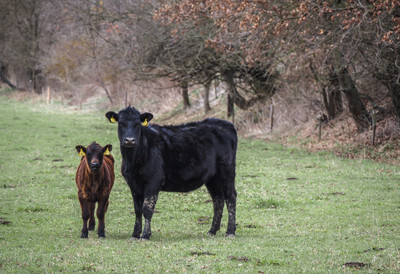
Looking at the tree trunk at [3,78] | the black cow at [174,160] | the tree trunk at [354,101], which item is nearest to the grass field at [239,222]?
the black cow at [174,160]

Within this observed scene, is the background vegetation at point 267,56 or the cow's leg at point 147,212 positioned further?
the background vegetation at point 267,56

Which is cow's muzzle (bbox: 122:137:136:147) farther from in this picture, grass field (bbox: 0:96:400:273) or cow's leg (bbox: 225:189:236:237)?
cow's leg (bbox: 225:189:236:237)

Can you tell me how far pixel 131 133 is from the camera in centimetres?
1010

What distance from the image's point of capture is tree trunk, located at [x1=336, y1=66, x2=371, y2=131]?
2253 centimetres

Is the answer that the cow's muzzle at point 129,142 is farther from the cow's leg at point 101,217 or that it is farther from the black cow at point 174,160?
the cow's leg at point 101,217

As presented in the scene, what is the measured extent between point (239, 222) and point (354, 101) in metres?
12.9

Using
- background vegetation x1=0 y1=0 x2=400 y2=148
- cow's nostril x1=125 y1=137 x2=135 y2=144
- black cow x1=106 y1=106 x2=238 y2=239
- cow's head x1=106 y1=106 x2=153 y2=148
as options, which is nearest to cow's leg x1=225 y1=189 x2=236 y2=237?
black cow x1=106 y1=106 x2=238 y2=239

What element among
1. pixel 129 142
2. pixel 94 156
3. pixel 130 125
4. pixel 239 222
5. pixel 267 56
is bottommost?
pixel 239 222

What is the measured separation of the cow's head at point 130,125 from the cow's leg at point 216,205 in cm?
195

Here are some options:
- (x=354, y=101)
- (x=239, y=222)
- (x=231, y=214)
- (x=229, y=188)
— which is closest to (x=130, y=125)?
(x=229, y=188)

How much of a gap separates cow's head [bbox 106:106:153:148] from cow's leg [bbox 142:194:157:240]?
107 centimetres

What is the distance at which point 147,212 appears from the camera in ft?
33.3

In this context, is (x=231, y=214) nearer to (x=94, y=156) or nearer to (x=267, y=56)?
(x=94, y=156)

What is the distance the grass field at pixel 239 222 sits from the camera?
26.1ft
